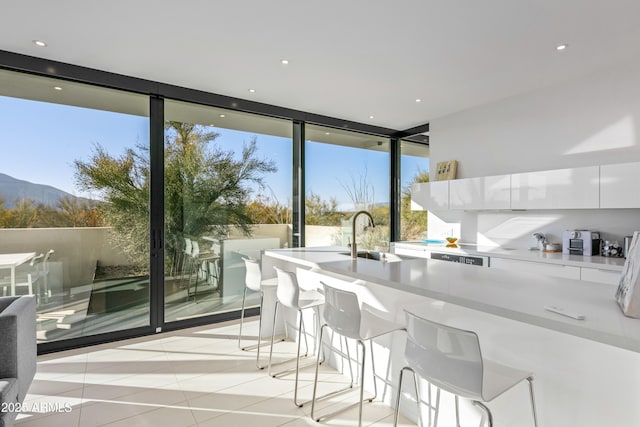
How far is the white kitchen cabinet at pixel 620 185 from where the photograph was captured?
290 cm

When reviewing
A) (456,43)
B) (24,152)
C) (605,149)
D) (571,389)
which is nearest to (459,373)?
(571,389)

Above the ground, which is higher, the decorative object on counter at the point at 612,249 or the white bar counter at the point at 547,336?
the decorative object on counter at the point at 612,249

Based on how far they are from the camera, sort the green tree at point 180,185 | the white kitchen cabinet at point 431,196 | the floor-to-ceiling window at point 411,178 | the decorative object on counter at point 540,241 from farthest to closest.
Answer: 1. the floor-to-ceiling window at point 411,178
2. the white kitchen cabinet at point 431,196
3. the decorative object on counter at point 540,241
4. the green tree at point 180,185

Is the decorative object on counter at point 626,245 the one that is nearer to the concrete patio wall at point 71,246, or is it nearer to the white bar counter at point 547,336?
the white bar counter at point 547,336

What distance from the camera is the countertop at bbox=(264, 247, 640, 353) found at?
1185mm

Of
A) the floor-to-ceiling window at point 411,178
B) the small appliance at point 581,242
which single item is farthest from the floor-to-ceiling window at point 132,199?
the small appliance at point 581,242

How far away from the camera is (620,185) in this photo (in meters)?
2.99

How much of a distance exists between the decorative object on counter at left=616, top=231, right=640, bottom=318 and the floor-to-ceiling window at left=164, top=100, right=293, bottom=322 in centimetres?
361

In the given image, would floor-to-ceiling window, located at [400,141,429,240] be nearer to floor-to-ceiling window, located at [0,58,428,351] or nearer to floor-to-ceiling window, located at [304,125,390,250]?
floor-to-ceiling window, located at [304,125,390,250]

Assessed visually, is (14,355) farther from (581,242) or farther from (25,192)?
(581,242)

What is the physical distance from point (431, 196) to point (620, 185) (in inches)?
80.6

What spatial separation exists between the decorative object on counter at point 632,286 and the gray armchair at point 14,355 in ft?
8.93

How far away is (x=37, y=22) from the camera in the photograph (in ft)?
8.30

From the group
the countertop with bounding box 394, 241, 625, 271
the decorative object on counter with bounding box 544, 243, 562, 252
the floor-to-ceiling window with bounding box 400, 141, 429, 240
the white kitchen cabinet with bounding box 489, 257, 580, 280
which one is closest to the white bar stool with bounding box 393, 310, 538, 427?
the white kitchen cabinet with bounding box 489, 257, 580, 280
